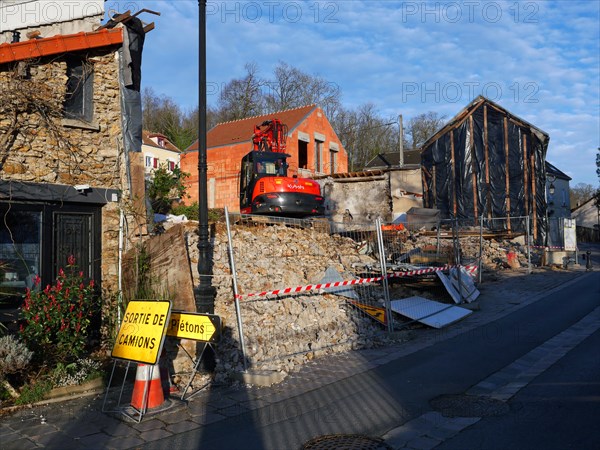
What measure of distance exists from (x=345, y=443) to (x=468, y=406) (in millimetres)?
1839

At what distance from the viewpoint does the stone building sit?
8.17 m

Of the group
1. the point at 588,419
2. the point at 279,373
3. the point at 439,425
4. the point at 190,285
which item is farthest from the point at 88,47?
the point at 588,419

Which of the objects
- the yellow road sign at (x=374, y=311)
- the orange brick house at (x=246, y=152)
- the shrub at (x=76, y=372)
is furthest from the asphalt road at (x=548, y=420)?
the orange brick house at (x=246, y=152)

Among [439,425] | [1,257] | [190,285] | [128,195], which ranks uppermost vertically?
[128,195]

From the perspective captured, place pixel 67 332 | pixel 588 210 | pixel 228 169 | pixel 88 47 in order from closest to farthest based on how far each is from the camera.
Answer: pixel 67 332, pixel 88 47, pixel 228 169, pixel 588 210

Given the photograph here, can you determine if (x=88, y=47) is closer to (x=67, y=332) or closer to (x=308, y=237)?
(x=67, y=332)

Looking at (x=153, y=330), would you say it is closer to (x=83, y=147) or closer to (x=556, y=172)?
(x=83, y=147)

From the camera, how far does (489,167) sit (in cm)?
2689

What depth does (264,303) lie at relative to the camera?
9.40 m

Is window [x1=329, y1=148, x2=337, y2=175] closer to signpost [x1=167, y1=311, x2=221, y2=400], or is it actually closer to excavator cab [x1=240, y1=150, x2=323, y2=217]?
excavator cab [x1=240, y1=150, x2=323, y2=217]

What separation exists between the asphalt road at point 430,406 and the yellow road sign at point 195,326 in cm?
111

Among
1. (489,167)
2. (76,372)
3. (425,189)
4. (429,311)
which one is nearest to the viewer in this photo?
(76,372)

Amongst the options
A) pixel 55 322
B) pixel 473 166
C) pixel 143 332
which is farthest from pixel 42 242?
pixel 473 166

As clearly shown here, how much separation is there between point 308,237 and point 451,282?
397 cm
